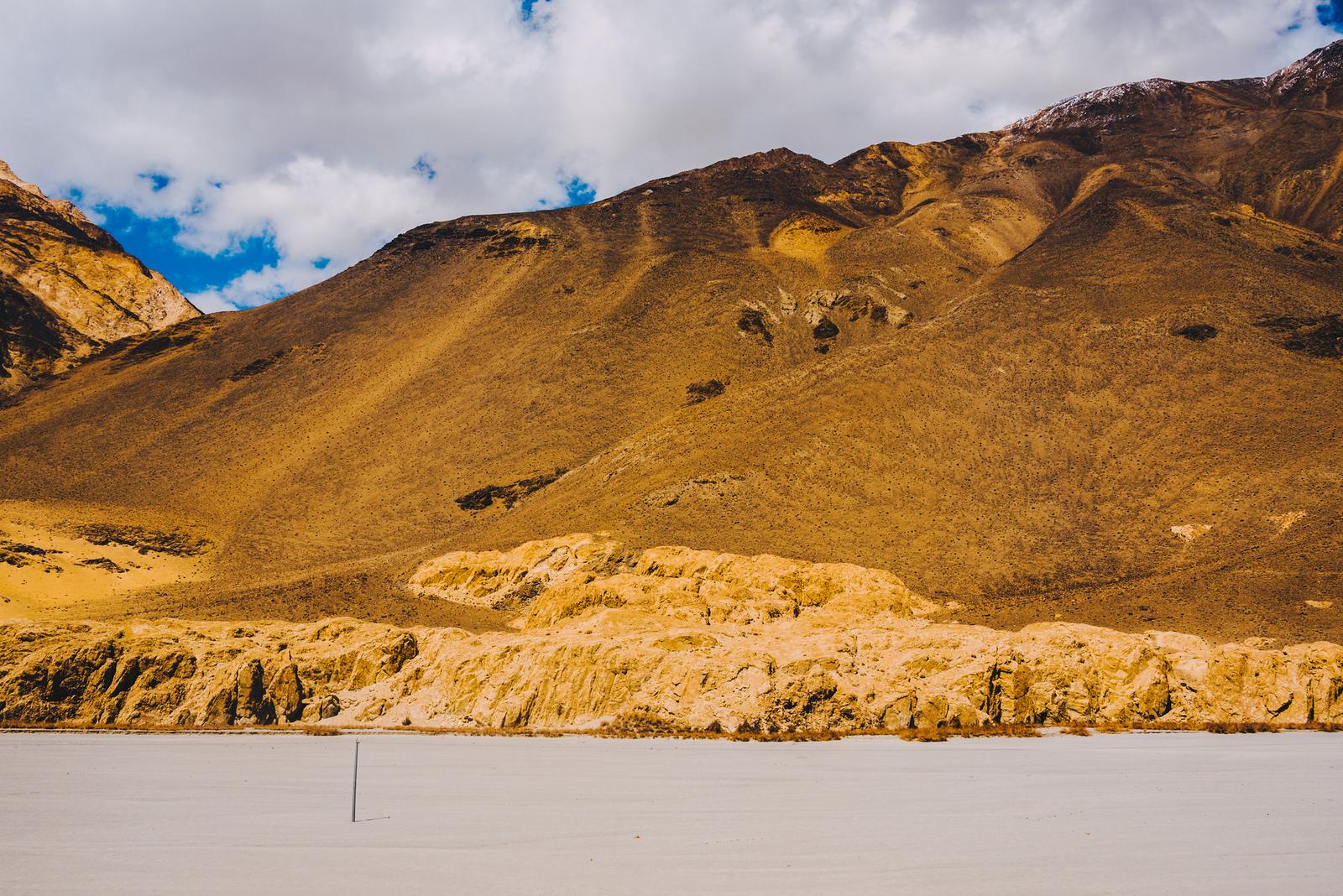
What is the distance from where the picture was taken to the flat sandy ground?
7.52m

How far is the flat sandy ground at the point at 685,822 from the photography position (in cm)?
752

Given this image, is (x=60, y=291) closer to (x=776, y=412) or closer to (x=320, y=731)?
(x=776, y=412)

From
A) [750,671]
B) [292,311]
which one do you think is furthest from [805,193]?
[750,671]

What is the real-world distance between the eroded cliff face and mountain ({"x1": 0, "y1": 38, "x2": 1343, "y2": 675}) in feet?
58.8

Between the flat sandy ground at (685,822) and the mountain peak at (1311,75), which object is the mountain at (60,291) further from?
the mountain peak at (1311,75)

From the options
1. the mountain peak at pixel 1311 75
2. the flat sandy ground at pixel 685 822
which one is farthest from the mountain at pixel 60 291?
the mountain peak at pixel 1311 75

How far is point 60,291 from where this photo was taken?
400ft

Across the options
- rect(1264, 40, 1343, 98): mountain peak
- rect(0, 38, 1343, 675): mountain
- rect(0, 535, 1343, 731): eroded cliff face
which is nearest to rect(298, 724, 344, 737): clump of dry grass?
rect(0, 535, 1343, 731): eroded cliff face

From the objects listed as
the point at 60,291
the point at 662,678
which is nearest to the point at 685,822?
the point at 662,678

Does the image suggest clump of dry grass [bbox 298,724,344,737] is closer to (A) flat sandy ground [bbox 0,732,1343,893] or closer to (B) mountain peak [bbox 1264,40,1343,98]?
(A) flat sandy ground [bbox 0,732,1343,893]

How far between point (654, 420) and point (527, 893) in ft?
236

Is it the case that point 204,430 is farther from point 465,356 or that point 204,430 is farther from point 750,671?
point 750,671

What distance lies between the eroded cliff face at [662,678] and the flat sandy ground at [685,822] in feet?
15.4

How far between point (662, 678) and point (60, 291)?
432 feet
